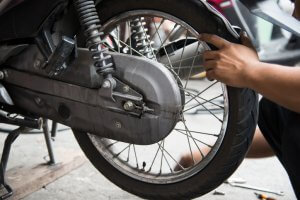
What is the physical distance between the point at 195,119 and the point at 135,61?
1.71 meters

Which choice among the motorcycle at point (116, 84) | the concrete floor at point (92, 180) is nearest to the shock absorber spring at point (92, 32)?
the motorcycle at point (116, 84)

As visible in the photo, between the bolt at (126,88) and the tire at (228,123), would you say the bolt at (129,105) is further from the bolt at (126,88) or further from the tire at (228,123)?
the tire at (228,123)

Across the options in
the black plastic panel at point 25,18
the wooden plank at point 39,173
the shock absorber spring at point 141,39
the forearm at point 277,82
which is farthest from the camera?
the wooden plank at point 39,173

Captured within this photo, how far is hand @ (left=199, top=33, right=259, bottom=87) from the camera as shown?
1.03 meters

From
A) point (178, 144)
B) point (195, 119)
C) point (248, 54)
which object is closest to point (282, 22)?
point (248, 54)

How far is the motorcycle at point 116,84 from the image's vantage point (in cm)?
106

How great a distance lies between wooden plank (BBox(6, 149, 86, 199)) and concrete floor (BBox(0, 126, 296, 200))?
0.02 m

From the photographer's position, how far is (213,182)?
1.14 meters

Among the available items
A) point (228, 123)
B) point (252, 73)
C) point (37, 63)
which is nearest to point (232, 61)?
point (252, 73)

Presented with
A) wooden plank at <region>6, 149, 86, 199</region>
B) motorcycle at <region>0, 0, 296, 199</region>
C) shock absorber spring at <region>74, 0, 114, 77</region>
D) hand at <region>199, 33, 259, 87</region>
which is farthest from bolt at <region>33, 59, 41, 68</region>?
wooden plank at <region>6, 149, 86, 199</region>

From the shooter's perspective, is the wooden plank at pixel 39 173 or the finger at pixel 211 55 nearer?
the finger at pixel 211 55

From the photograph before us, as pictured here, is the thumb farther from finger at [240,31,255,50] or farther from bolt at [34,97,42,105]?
bolt at [34,97,42,105]

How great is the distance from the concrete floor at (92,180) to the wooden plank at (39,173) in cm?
2

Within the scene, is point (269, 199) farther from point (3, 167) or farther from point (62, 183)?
point (3, 167)
